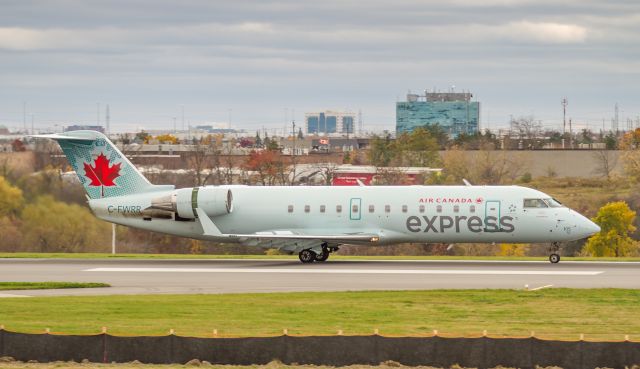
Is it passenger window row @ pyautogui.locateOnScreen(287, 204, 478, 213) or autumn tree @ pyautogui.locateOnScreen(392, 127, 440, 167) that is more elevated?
autumn tree @ pyautogui.locateOnScreen(392, 127, 440, 167)

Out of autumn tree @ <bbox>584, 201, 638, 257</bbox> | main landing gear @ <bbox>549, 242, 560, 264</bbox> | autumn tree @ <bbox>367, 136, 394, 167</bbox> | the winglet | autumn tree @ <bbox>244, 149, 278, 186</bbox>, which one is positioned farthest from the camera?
autumn tree @ <bbox>367, 136, 394, 167</bbox>

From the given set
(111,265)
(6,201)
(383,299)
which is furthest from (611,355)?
(6,201)

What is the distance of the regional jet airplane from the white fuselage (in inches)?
1.5

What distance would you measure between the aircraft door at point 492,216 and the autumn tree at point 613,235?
2672 cm

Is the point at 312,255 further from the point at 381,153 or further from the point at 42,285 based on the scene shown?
the point at 381,153

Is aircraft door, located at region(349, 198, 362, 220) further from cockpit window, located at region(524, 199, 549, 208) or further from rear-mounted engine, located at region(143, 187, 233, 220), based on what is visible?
cockpit window, located at region(524, 199, 549, 208)

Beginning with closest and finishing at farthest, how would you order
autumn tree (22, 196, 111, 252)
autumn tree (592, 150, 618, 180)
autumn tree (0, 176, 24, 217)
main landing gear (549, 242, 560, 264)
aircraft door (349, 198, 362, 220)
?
1. main landing gear (549, 242, 560, 264)
2. aircraft door (349, 198, 362, 220)
3. autumn tree (22, 196, 111, 252)
4. autumn tree (0, 176, 24, 217)
5. autumn tree (592, 150, 618, 180)

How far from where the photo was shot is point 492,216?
1802 inches

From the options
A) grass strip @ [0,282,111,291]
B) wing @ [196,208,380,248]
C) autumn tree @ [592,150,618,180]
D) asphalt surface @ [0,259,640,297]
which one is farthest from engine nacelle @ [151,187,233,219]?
autumn tree @ [592,150,618,180]

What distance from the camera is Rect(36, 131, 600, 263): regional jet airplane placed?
45.9 metres

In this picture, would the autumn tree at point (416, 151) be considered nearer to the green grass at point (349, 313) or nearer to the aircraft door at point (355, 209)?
the aircraft door at point (355, 209)

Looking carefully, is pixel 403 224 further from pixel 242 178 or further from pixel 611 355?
pixel 242 178

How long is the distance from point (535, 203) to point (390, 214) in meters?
5.46

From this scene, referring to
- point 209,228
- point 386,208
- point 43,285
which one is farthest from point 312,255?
point 43,285
